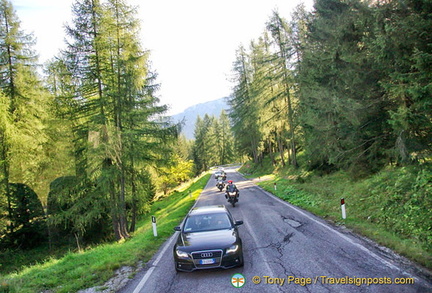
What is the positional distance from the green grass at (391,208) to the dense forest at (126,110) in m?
0.97

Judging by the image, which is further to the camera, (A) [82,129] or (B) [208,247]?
(A) [82,129]

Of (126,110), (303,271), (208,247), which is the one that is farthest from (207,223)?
(126,110)

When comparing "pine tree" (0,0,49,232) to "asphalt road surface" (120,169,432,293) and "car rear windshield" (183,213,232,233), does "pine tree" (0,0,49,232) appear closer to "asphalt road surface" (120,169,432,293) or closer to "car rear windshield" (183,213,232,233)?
"asphalt road surface" (120,169,432,293)

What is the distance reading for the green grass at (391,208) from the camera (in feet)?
21.3

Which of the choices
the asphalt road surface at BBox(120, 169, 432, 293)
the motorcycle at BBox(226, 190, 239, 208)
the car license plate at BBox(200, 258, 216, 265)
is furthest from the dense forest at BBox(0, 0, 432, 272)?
the car license plate at BBox(200, 258, 216, 265)

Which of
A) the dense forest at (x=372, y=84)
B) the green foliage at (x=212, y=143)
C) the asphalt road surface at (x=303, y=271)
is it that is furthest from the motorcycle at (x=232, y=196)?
the green foliage at (x=212, y=143)

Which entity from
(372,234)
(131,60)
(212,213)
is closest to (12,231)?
(131,60)

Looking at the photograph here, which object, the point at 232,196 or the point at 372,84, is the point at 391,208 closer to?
the point at 372,84

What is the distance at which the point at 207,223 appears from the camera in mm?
7422

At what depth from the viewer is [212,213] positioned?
788cm

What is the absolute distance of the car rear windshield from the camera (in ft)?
23.6

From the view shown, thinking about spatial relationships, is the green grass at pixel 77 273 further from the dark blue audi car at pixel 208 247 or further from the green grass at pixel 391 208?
the green grass at pixel 391 208

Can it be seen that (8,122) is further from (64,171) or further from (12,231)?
(12,231)

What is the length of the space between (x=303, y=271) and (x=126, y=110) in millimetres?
11962
